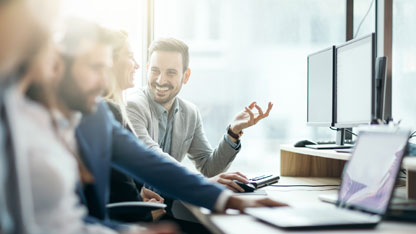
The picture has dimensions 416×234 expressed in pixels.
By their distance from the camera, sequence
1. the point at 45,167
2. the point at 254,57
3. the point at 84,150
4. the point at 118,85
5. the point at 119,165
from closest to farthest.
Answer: the point at 45,167 < the point at 84,150 < the point at 119,165 < the point at 118,85 < the point at 254,57

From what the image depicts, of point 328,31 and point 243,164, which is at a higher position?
point 328,31

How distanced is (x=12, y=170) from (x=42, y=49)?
0.18 meters

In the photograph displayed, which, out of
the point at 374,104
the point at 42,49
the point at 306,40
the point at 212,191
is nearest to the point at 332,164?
the point at 374,104

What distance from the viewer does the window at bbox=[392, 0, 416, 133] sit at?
2.57 meters

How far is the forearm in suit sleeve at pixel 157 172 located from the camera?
970mm

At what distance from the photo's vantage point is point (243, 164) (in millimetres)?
2732

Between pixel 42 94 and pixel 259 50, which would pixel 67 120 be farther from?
pixel 259 50

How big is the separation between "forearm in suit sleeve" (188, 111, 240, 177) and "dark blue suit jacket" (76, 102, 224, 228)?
0.89 metres

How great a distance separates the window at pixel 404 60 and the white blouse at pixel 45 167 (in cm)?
232

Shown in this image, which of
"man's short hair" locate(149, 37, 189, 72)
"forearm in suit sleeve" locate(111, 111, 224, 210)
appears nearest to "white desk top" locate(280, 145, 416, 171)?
"forearm in suit sleeve" locate(111, 111, 224, 210)

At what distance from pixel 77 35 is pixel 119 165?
36 centimetres

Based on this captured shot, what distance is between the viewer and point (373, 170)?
3.64 ft

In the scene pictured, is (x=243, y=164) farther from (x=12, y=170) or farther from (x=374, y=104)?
(x=12, y=170)

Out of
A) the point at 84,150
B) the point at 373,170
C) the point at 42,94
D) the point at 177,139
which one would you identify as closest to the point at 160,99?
the point at 177,139
